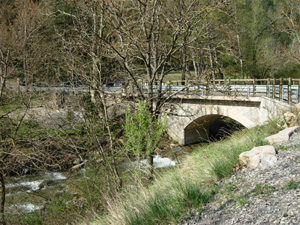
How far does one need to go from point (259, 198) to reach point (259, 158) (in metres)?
1.37

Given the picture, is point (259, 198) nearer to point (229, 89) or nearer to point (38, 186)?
point (229, 89)

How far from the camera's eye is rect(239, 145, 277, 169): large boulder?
16.6ft

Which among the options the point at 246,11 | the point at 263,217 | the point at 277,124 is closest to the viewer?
the point at 263,217

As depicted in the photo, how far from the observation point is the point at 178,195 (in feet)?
14.1

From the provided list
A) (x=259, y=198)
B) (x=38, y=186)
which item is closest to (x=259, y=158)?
(x=259, y=198)

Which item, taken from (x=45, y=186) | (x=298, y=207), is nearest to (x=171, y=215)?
(x=298, y=207)

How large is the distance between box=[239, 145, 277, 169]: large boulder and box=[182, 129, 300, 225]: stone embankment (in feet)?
0.18

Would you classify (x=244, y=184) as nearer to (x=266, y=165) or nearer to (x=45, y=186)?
(x=266, y=165)

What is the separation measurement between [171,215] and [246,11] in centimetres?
2942

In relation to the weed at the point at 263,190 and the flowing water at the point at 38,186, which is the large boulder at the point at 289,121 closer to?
the flowing water at the point at 38,186

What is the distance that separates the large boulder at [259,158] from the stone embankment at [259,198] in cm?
5

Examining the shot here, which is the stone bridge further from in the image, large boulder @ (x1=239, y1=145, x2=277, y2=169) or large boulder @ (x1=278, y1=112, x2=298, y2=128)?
large boulder @ (x1=239, y1=145, x2=277, y2=169)

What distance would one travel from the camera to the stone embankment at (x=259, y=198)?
3.42 m

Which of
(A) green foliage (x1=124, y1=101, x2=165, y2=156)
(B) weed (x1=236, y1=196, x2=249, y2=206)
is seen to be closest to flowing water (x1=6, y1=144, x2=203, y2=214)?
(A) green foliage (x1=124, y1=101, x2=165, y2=156)
